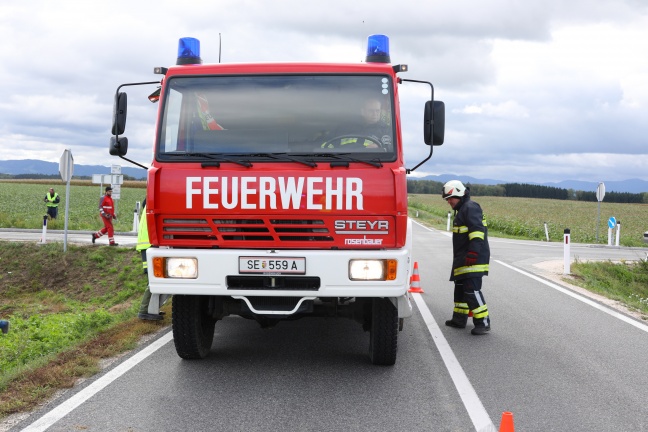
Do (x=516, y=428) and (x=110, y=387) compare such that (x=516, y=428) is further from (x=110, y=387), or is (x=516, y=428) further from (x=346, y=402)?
(x=110, y=387)

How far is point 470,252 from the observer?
7785 millimetres

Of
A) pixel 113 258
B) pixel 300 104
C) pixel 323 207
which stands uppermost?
pixel 300 104

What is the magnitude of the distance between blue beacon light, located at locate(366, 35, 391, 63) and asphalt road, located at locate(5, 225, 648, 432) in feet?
9.45

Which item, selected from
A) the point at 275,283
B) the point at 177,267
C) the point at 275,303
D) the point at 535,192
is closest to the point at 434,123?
the point at 275,283

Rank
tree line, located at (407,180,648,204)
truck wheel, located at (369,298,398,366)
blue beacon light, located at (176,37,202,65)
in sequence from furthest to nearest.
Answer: tree line, located at (407,180,648,204), blue beacon light, located at (176,37,202,65), truck wheel, located at (369,298,398,366)

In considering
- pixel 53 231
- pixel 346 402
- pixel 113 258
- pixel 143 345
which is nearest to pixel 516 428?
pixel 346 402

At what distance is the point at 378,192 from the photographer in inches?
211

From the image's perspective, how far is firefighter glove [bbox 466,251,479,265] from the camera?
25.4ft

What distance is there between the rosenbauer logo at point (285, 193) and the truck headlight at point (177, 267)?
49 centimetres

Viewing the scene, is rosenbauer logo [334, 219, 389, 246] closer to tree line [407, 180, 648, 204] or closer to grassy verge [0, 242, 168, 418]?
grassy verge [0, 242, 168, 418]

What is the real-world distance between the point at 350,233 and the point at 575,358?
9.77 ft

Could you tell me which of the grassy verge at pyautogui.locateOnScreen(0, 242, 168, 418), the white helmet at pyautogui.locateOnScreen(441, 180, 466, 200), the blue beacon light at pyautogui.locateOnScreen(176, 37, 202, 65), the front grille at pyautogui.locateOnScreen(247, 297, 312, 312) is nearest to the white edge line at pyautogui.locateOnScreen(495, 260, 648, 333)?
the white helmet at pyautogui.locateOnScreen(441, 180, 466, 200)

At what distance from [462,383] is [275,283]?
1811 mm

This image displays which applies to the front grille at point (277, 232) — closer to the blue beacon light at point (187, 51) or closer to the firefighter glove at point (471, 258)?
the blue beacon light at point (187, 51)
